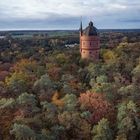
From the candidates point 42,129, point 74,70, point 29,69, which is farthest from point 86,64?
point 42,129

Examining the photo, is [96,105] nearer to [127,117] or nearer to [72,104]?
[72,104]

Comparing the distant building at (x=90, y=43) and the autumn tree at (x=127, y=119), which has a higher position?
the distant building at (x=90, y=43)

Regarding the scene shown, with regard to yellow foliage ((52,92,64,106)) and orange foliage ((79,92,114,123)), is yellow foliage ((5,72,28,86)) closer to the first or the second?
yellow foliage ((52,92,64,106))

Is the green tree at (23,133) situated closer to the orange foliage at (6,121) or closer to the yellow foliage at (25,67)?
the orange foliage at (6,121)

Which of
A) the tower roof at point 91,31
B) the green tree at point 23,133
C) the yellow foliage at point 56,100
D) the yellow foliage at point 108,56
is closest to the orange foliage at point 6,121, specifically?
the green tree at point 23,133

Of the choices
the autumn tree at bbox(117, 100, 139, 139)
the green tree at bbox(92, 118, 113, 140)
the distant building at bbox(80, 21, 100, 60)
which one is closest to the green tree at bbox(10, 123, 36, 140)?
the green tree at bbox(92, 118, 113, 140)

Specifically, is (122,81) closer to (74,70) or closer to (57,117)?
(74,70)

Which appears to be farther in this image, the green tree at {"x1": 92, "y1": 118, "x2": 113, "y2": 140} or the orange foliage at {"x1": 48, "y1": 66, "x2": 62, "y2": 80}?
the orange foliage at {"x1": 48, "y1": 66, "x2": 62, "y2": 80}

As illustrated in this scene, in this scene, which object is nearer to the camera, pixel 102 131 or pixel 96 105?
pixel 102 131

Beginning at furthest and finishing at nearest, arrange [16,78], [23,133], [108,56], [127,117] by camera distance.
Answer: [108,56], [16,78], [127,117], [23,133]

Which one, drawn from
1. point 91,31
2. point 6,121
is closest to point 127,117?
point 6,121

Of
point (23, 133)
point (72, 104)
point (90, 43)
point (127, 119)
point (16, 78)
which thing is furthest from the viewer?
point (90, 43)
